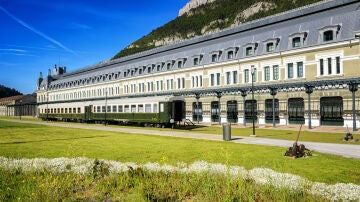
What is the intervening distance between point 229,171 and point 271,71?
30977mm

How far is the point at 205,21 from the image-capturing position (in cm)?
11475

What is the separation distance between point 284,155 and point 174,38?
334 ft

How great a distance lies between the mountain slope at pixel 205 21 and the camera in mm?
101438

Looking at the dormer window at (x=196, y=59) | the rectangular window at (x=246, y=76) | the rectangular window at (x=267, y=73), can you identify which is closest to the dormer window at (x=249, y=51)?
the rectangular window at (x=246, y=76)

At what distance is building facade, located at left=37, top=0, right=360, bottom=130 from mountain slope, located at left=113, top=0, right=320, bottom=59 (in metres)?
53.2

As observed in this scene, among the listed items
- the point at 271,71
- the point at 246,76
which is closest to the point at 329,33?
the point at 271,71

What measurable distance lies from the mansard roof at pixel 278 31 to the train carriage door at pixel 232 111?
684 cm

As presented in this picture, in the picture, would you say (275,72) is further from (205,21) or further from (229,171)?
(205,21)

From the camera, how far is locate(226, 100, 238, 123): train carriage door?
40853 millimetres

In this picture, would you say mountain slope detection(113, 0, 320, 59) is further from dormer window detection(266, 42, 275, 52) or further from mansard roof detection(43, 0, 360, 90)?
dormer window detection(266, 42, 275, 52)

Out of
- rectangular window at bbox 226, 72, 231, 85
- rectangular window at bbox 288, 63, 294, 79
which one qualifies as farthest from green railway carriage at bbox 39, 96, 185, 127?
rectangular window at bbox 288, 63, 294, 79

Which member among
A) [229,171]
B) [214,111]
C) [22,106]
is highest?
[22,106]

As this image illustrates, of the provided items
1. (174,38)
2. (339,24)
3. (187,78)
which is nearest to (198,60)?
(187,78)

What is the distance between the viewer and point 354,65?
29719 millimetres
